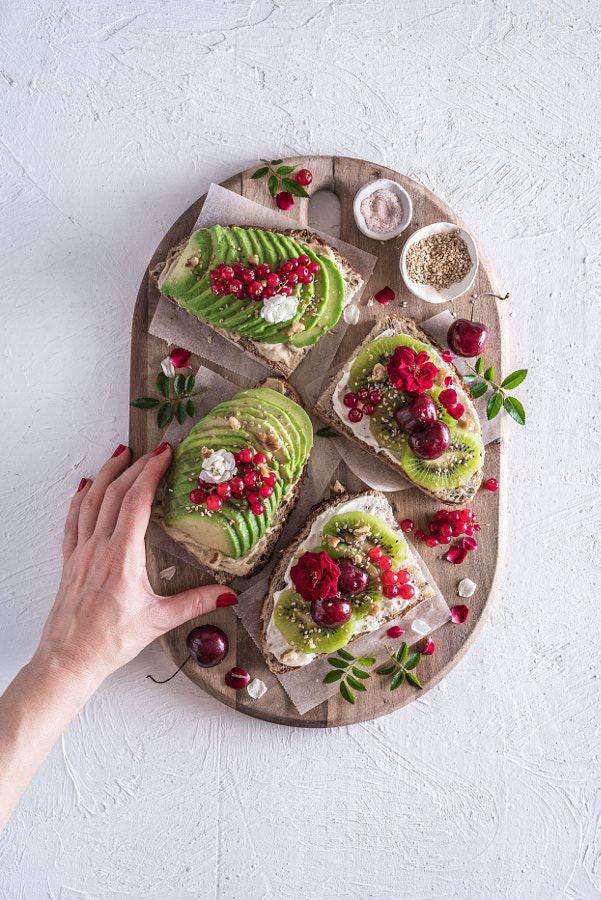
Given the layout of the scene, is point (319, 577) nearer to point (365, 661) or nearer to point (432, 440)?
point (365, 661)

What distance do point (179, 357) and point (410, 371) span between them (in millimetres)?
1319

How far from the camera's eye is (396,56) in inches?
152

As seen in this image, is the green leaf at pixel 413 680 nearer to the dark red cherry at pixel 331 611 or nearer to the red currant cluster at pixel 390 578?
the red currant cluster at pixel 390 578

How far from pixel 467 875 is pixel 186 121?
492cm

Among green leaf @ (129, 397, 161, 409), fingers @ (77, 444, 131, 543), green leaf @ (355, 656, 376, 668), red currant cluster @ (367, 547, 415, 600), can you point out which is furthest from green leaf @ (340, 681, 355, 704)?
green leaf @ (129, 397, 161, 409)

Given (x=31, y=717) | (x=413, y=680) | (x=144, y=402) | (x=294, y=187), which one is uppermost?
(x=294, y=187)

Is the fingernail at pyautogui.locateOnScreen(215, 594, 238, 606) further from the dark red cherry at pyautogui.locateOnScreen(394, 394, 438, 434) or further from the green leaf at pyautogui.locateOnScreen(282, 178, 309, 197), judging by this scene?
Answer: the green leaf at pyautogui.locateOnScreen(282, 178, 309, 197)

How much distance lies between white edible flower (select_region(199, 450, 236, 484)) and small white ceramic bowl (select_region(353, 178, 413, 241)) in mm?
1535

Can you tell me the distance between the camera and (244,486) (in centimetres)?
329

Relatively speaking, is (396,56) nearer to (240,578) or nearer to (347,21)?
(347,21)

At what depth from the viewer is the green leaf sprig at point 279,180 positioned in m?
3.62

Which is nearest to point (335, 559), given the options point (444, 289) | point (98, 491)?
point (98, 491)

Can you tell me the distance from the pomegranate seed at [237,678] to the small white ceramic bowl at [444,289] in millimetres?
2376

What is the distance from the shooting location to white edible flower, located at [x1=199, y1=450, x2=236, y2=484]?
10.5 ft
